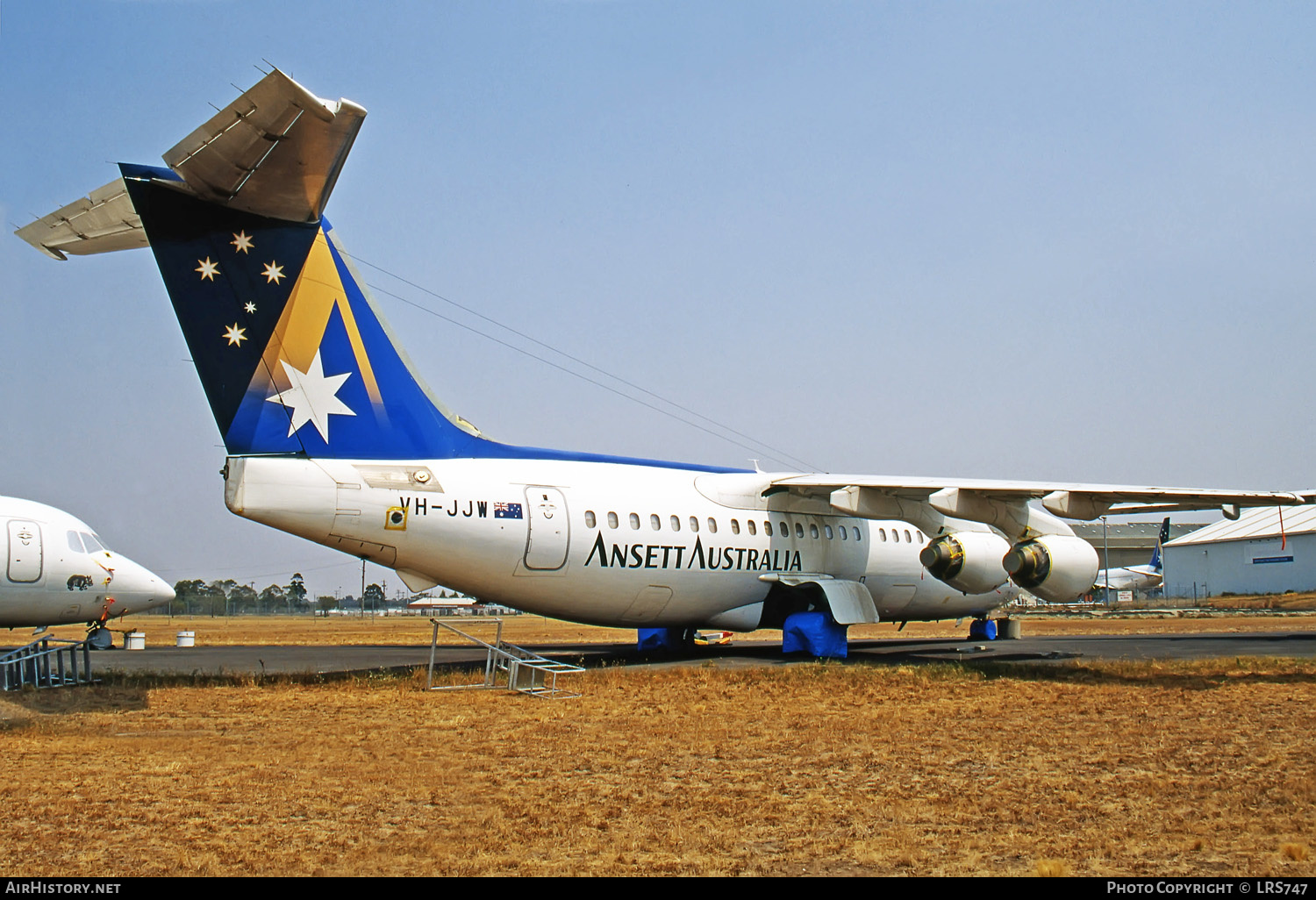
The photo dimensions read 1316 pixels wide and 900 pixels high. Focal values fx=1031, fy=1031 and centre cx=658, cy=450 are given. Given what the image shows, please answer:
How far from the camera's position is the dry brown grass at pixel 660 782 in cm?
523

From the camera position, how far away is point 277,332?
12.1 m

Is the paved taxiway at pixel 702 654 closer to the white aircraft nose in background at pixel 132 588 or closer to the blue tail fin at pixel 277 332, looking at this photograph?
the white aircraft nose in background at pixel 132 588

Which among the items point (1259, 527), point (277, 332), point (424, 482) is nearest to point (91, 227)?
point (277, 332)

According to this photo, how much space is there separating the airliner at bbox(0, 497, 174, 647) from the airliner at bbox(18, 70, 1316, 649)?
7618 mm

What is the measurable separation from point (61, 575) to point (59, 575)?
0.04 metres

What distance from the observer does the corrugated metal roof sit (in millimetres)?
69188

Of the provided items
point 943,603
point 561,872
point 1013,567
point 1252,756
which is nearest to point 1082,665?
point 1013,567

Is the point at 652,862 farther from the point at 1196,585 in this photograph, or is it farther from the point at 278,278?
the point at 1196,585

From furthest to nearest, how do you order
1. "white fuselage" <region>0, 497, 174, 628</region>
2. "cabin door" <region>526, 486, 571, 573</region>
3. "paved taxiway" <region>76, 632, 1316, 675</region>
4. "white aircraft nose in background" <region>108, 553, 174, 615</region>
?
1. "white aircraft nose in background" <region>108, 553, 174, 615</region>
2. "white fuselage" <region>0, 497, 174, 628</region>
3. "paved taxiway" <region>76, 632, 1316, 675</region>
4. "cabin door" <region>526, 486, 571, 573</region>

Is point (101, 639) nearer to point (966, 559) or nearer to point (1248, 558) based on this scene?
point (966, 559)

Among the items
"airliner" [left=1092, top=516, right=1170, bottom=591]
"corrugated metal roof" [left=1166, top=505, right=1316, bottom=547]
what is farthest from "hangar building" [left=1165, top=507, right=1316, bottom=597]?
"airliner" [left=1092, top=516, right=1170, bottom=591]

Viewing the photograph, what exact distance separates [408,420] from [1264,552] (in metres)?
73.4

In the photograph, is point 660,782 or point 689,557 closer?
point 660,782

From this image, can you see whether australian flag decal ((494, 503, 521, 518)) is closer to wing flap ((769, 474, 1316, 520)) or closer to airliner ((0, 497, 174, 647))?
wing flap ((769, 474, 1316, 520))
